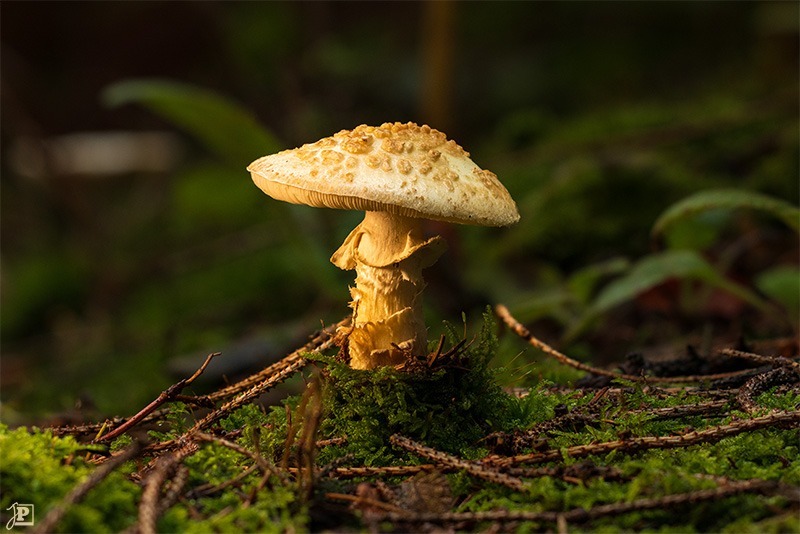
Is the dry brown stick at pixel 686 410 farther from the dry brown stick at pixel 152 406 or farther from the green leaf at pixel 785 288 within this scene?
the green leaf at pixel 785 288

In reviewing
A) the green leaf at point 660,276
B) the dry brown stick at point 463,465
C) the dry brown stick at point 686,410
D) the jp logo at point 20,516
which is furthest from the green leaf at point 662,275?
the jp logo at point 20,516

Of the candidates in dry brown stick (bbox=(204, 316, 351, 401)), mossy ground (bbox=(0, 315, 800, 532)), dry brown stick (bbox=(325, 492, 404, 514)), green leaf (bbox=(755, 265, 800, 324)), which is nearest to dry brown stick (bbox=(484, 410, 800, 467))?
mossy ground (bbox=(0, 315, 800, 532))

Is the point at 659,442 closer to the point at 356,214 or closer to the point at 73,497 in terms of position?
the point at 73,497

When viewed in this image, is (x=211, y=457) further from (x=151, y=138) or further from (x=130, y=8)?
(x=130, y=8)

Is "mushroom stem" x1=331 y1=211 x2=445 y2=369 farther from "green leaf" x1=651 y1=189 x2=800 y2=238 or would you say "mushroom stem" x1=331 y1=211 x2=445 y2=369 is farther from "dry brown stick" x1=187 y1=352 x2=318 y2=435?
"green leaf" x1=651 y1=189 x2=800 y2=238

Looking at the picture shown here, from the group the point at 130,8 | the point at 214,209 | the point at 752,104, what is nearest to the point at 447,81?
the point at 752,104

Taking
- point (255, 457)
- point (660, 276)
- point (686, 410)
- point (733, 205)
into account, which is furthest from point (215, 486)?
point (733, 205)
